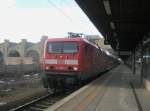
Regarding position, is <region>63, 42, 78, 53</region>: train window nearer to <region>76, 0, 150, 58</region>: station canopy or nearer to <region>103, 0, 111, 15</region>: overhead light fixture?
<region>76, 0, 150, 58</region>: station canopy

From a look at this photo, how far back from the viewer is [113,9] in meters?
20.5

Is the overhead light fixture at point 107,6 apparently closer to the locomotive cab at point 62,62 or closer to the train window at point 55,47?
the locomotive cab at point 62,62

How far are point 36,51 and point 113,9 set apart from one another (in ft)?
308

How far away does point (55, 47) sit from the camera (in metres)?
22.0

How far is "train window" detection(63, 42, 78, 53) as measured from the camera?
21.5 metres

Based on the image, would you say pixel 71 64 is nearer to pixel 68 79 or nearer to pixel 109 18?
pixel 68 79

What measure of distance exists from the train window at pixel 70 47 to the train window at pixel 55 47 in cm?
30

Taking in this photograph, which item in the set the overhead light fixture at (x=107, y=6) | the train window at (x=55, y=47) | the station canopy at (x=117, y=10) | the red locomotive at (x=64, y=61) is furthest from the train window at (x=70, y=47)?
the overhead light fixture at (x=107, y=6)

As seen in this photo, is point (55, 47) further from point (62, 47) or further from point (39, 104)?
point (39, 104)

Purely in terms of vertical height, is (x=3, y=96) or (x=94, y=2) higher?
(x=94, y=2)

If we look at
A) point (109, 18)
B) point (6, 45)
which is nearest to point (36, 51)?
point (6, 45)

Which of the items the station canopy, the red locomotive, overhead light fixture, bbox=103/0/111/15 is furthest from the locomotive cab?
overhead light fixture, bbox=103/0/111/15

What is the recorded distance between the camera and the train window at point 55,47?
21875mm

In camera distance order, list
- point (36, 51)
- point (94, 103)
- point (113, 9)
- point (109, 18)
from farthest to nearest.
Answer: point (36, 51), point (109, 18), point (113, 9), point (94, 103)
